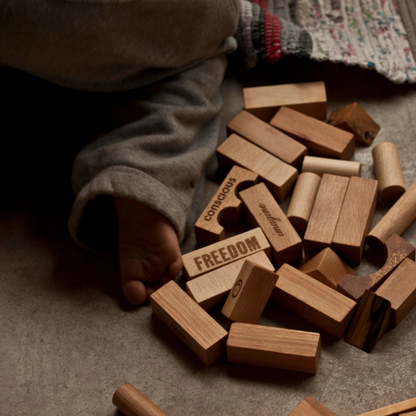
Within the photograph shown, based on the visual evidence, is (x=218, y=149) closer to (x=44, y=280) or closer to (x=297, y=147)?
(x=297, y=147)

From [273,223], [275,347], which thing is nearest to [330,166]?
[273,223]

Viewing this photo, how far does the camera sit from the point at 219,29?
3.50 feet

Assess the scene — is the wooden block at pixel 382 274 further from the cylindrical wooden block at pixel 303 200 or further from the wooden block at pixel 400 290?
the cylindrical wooden block at pixel 303 200

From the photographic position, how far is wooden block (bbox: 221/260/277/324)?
82cm

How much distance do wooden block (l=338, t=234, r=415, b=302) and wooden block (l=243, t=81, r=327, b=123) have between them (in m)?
0.42

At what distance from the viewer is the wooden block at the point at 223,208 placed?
0.96 metres

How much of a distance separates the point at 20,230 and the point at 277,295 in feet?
1.84

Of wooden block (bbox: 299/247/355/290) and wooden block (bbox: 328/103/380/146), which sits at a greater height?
wooden block (bbox: 328/103/380/146)

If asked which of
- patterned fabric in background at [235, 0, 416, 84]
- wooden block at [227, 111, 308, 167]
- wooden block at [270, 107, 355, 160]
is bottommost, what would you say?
wooden block at [227, 111, 308, 167]

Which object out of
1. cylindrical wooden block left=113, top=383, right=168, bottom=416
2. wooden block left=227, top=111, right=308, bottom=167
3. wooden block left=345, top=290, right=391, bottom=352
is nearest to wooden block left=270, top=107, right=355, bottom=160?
wooden block left=227, top=111, right=308, bottom=167

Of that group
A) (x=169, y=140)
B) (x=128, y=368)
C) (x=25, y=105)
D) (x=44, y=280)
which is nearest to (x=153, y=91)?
(x=169, y=140)

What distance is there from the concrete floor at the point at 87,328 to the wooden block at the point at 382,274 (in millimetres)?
61

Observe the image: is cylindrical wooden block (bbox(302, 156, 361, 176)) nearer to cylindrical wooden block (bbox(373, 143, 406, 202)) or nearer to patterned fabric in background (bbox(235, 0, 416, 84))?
cylindrical wooden block (bbox(373, 143, 406, 202))

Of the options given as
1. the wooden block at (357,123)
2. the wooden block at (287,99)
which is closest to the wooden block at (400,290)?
the wooden block at (357,123)
